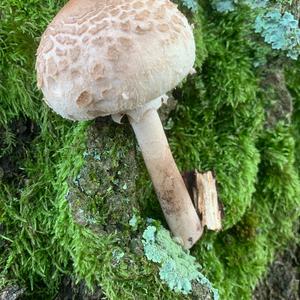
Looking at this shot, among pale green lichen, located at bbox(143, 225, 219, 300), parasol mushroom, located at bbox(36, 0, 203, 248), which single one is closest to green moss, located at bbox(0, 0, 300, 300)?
pale green lichen, located at bbox(143, 225, 219, 300)

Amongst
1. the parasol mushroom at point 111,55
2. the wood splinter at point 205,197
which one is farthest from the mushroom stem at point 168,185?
the parasol mushroom at point 111,55

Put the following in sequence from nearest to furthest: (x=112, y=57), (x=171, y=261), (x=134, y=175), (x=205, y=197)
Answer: (x=112, y=57)
(x=171, y=261)
(x=134, y=175)
(x=205, y=197)

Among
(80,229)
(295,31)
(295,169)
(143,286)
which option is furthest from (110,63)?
(295,169)

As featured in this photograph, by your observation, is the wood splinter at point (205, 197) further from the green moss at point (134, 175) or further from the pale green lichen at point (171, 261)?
the pale green lichen at point (171, 261)

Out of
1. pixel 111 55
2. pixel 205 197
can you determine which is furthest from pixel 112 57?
pixel 205 197

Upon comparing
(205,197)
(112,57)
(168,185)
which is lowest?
(205,197)

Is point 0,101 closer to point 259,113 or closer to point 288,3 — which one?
point 259,113

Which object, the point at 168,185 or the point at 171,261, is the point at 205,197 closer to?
the point at 168,185

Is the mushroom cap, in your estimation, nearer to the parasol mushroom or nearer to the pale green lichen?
the parasol mushroom

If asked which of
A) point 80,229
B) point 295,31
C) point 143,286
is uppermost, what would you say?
point 295,31
